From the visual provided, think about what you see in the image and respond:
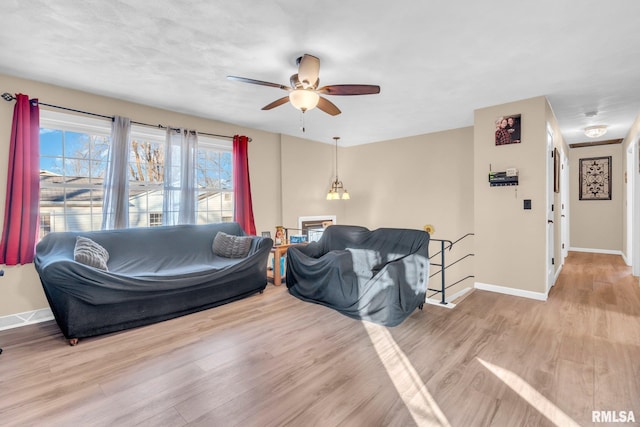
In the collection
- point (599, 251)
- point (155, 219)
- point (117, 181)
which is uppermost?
point (117, 181)

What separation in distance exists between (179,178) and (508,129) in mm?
4541

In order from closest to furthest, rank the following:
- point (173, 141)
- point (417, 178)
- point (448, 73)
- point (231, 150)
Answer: point (448, 73) → point (173, 141) → point (231, 150) → point (417, 178)

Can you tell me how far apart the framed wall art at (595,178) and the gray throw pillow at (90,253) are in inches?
361

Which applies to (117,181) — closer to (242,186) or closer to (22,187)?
(22,187)

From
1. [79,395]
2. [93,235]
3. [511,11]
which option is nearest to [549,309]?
[511,11]

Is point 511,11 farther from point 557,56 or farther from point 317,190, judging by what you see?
point 317,190

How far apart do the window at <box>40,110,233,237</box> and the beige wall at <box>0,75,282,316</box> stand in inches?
7.2

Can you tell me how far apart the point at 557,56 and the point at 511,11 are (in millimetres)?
1009

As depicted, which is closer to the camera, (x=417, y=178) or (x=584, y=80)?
(x=584, y=80)

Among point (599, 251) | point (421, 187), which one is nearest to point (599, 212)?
point (599, 251)

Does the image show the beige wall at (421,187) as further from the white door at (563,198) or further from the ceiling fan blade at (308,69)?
the ceiling fan blade at (308,69)

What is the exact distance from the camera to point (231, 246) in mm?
4027

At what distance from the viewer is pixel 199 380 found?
6.72ft

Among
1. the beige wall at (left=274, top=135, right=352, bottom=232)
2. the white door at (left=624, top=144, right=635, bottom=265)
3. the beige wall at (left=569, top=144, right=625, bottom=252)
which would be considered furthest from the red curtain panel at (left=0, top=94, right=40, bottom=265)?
the beige wall at (left=569, top=144, right=625, bottom=252)
